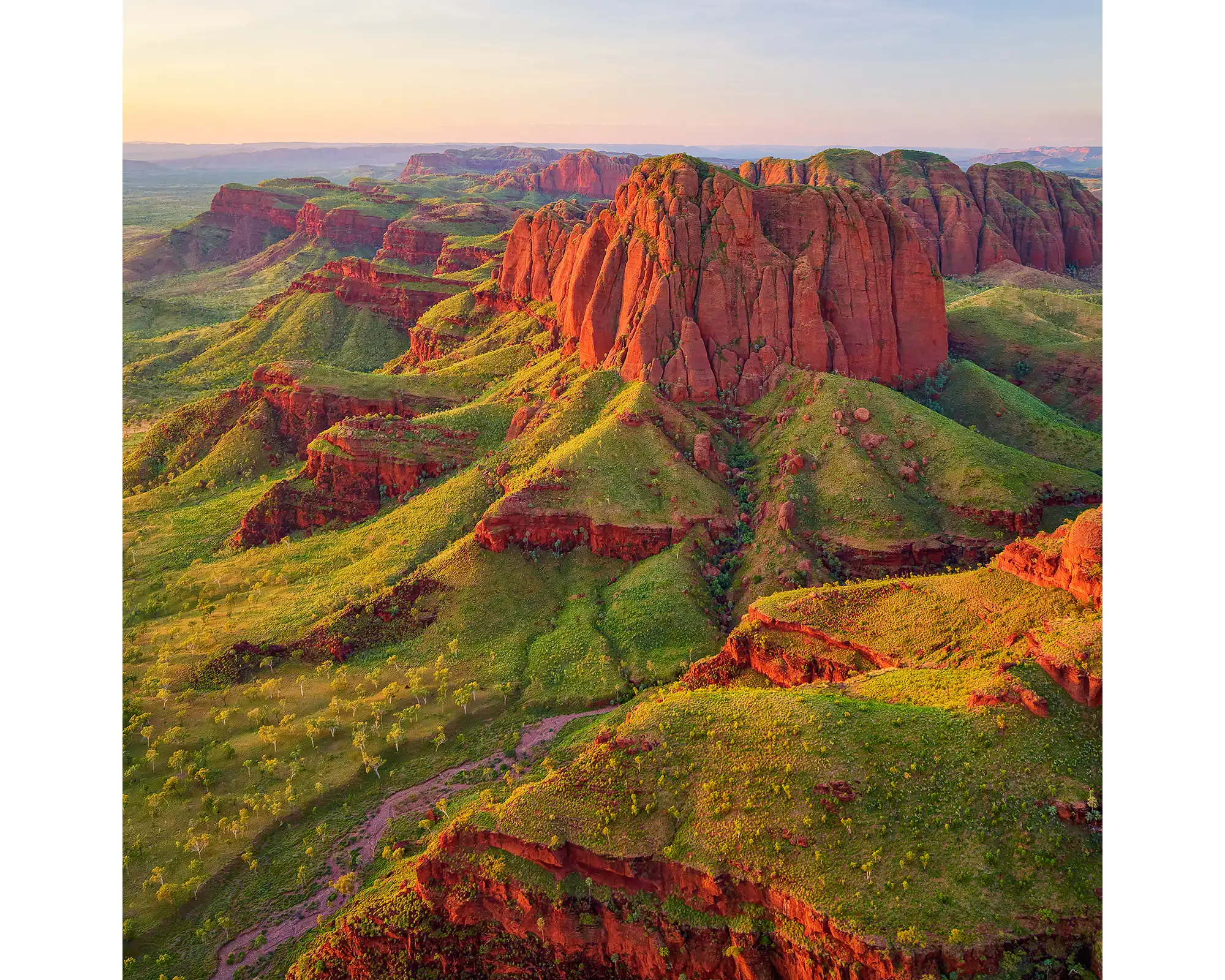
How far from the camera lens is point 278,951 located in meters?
47.3

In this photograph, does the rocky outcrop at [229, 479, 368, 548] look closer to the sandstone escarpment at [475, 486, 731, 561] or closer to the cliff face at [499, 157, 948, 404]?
the sandstone escarpment at [475, 486, 731, 561]

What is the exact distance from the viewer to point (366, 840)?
5612 centimetres

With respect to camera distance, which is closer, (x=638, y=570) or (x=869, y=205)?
(x=638, y=570)

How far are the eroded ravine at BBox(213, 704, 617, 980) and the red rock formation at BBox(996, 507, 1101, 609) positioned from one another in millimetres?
34671

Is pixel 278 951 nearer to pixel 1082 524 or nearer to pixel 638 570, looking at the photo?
pixel 638 570

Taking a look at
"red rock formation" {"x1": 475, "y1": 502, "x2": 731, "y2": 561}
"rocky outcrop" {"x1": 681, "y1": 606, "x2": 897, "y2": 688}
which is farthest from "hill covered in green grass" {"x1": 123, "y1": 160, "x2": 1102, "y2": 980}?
"red rock formation" {"x1": 475, "y1": 502, "x2": 731, "y2": 561}

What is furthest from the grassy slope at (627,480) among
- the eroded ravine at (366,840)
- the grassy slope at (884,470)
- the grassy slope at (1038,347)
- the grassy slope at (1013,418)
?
the grassy slope at (1038,347)

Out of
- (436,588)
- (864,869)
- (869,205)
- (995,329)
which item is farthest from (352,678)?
(995,329)

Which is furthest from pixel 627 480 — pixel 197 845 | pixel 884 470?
pixel 197 845

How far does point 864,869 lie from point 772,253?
250 ft

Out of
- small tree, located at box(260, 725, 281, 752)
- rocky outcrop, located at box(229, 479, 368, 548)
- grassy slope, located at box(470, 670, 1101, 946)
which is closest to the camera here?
grassy slope, located at box(470, 670, 1101, 946)

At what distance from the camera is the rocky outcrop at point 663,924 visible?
114 feet

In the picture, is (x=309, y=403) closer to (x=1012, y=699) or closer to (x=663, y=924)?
(x=663, y=924)

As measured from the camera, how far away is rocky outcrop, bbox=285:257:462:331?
585 feet
